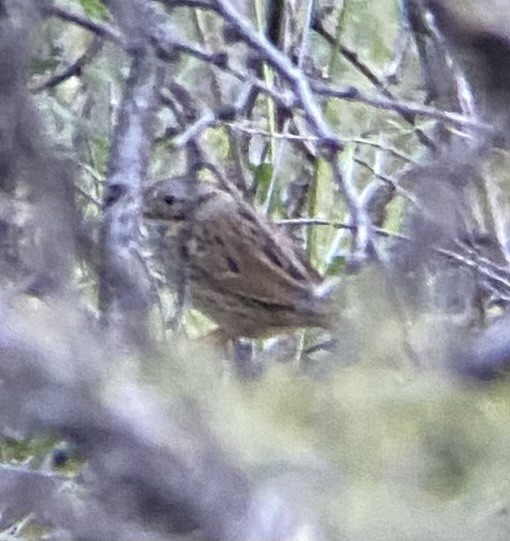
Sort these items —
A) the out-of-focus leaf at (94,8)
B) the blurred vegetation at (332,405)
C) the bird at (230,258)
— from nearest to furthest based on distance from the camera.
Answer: the blurred vegetation at (332,405), the out-of-focus leaf at (94,8), the bird at (230,258)

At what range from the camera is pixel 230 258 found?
93.6 inches

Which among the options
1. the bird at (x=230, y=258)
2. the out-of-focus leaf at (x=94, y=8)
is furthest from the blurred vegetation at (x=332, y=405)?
the bird at (x=230, y=258)

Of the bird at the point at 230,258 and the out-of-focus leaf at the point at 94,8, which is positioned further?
the bird at the point at 230,258

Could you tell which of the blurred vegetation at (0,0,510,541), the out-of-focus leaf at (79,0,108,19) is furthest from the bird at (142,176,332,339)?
the blurred vegetation at (0,0,510,541)

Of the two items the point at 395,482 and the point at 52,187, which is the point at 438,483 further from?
the point at 52,187

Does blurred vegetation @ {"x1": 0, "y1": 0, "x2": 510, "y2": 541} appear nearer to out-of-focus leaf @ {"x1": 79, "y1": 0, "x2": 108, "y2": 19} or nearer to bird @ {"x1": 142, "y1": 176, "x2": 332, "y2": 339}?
out-of-focus leaf @ {"x1": 79, "y1": 0, "x2": 108, "y2": 19}

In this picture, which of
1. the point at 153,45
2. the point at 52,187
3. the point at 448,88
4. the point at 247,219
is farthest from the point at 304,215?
the point at 52,187

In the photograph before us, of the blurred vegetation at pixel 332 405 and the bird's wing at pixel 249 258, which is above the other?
the blurred vegetation at pixel 332 405

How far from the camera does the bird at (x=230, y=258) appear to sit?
2.11 meters

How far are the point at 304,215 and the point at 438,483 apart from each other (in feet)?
6.66

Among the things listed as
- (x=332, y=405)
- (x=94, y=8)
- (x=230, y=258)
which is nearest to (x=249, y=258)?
(x=230, y=258)

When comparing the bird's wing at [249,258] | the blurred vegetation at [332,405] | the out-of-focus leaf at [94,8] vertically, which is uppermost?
the blurred vegetation at [332,405]

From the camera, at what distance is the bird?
6.93 feet

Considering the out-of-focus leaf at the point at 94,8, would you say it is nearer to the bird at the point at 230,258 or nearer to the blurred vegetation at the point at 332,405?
the bird at the point at 230,258
